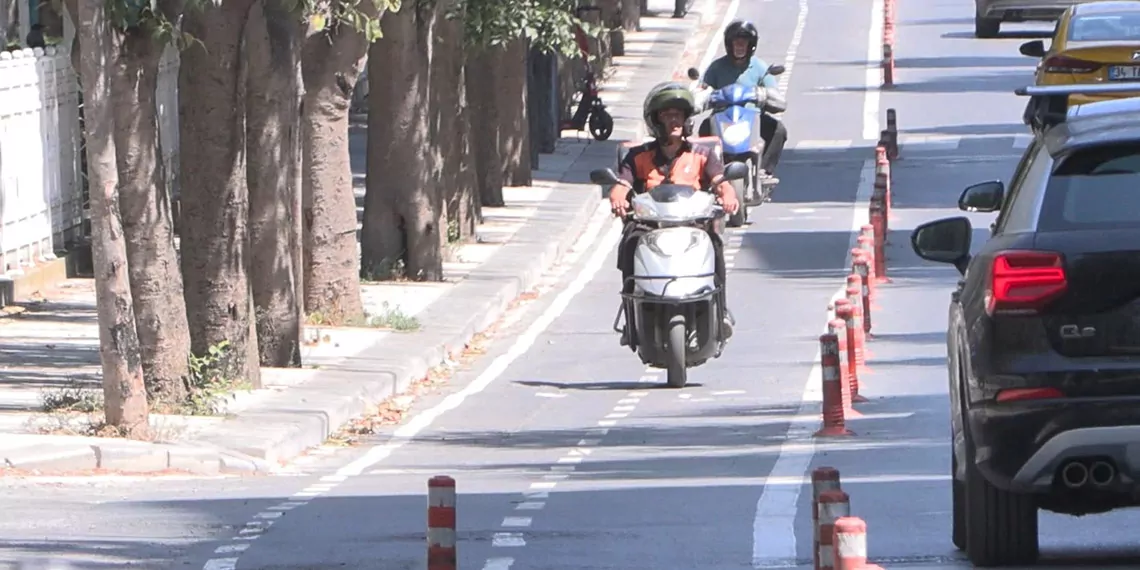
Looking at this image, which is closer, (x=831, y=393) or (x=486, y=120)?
(x=831, y=393)

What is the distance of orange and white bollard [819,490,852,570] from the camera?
7156 millimetres

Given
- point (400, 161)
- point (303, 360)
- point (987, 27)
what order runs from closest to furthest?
point (303, 360) → point (400, 161) → point (987, 27)

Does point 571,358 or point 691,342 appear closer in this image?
point 691,342

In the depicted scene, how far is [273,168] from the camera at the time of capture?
18.1m

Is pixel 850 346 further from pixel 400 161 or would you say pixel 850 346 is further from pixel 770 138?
pixel 770 138

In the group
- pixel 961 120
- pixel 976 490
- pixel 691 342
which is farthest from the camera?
pixel 961 120

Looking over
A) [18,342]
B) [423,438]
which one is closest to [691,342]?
[423,438]

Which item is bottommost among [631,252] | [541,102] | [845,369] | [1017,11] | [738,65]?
[845,369]

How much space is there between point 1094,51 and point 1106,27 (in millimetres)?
1366

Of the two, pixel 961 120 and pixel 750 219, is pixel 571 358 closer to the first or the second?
pixel 750 219

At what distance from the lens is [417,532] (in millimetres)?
11078

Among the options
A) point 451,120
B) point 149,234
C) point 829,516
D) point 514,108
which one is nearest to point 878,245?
point 451,120

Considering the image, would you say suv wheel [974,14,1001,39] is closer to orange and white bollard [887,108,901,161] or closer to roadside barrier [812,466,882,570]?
orange and white bollard [887,108,901,161]

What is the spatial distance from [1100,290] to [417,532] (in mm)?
3720
